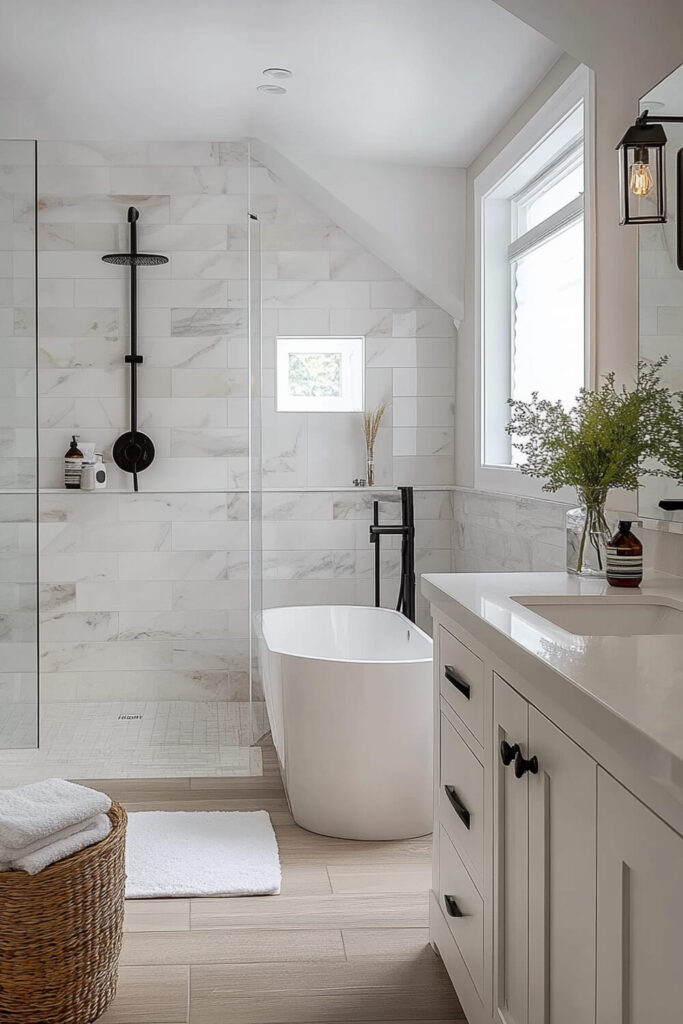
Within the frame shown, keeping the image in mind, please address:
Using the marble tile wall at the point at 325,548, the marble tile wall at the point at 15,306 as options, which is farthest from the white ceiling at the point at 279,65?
the marble tile wall at the point at 325,548

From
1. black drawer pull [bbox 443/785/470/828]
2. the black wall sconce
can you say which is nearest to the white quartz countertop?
black drawer pull [bbox 443/785/470/828]

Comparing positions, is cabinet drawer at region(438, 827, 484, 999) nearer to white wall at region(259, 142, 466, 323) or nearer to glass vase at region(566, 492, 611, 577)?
glass vase at region(566, 492, 611, 577)

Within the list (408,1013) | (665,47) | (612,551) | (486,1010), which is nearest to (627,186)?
(665,47)

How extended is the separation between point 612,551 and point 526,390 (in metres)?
2.06

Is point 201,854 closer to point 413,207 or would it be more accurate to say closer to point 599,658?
point 599,658

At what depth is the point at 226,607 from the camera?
4.93m

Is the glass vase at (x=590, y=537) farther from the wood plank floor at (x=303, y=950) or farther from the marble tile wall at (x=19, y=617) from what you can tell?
the marble tile wall at (x=19, y=617)

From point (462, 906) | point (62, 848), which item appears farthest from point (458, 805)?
point (62, 848)

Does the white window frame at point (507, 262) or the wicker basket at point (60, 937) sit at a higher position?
the white window frame at point (507, 262)

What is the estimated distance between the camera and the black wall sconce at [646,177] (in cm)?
218

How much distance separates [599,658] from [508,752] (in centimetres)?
34

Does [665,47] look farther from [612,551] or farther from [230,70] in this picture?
[230,70]

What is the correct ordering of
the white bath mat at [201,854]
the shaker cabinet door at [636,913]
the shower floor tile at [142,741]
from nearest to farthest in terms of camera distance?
the shaker cabinet door at [636,913] < the white bath mat at [201,854] < the shower floor tile at [142,741]

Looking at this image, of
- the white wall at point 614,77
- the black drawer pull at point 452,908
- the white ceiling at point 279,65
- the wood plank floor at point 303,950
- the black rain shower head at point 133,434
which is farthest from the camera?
the black rain shower head at point 133,434
